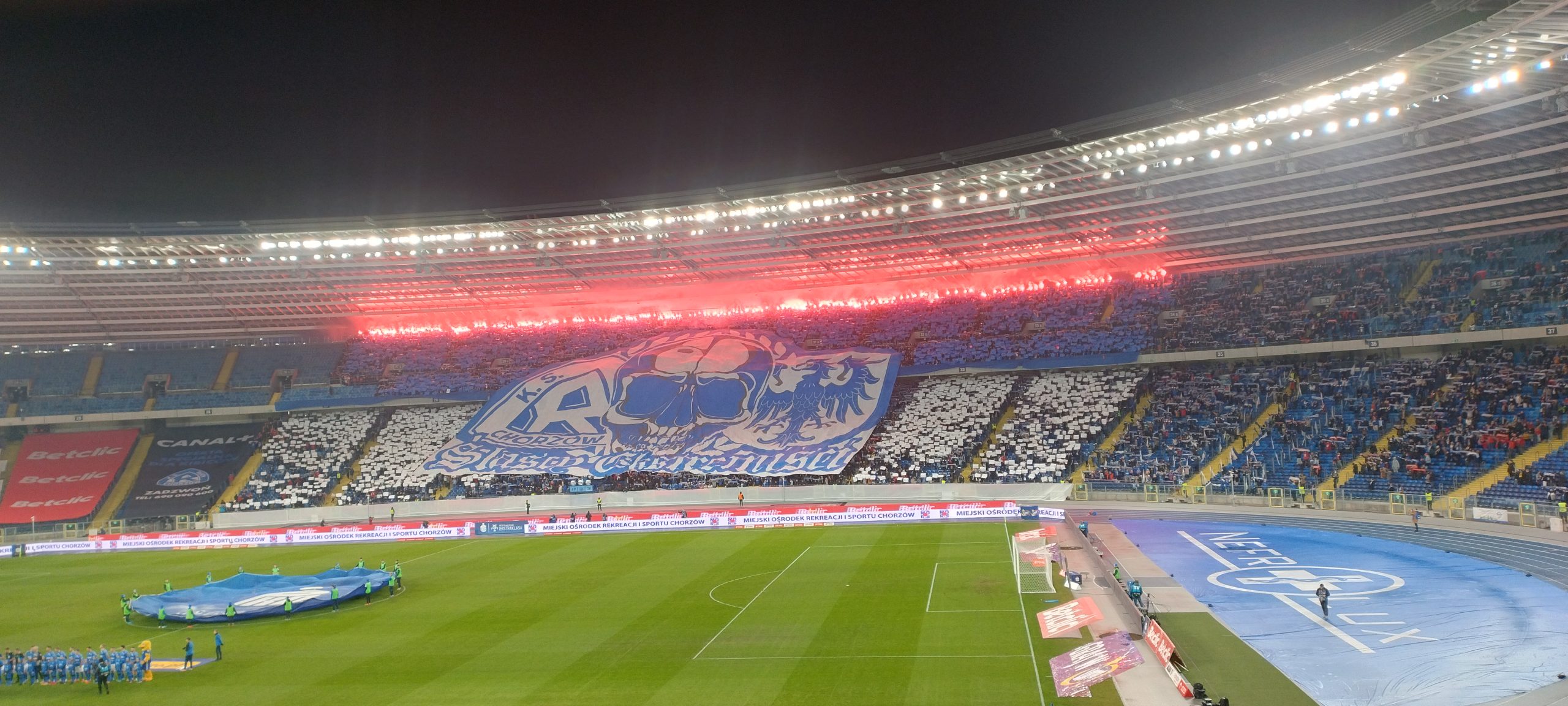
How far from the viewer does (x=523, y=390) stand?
209ft

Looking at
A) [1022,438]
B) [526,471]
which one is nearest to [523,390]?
[526,471]

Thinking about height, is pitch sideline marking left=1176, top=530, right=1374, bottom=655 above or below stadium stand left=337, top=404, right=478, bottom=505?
below

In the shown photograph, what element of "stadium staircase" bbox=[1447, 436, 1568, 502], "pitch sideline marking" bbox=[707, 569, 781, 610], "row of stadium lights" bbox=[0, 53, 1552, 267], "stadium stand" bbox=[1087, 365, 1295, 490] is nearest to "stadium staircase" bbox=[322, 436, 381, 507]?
"row of stadium lights" bbox=[0, 53, 1552, 267]

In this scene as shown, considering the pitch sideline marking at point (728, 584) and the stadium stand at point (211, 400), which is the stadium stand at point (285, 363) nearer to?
the stadium stand at point (211, 400)

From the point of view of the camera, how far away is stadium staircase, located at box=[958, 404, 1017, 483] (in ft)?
166

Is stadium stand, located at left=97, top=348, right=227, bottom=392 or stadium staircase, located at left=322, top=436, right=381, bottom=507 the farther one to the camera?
stadium stand, located at left=97, top=348, right=227, bottom=392

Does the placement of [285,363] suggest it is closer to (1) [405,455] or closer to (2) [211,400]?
(2) [211,400]

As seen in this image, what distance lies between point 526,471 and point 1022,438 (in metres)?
29.4

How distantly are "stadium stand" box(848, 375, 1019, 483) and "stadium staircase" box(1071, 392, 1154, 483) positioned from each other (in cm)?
620

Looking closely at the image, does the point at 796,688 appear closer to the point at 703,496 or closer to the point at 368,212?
the point at 703,496

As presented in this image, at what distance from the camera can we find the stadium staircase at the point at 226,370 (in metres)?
69.6

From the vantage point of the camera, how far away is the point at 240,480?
2431 inches

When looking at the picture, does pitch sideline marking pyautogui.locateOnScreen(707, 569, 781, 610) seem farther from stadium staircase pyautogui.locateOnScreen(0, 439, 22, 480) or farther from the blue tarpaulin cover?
stadium staircase pyautogui.locateOnScreen(0, 439, 22, 480)

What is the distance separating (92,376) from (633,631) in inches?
2545
